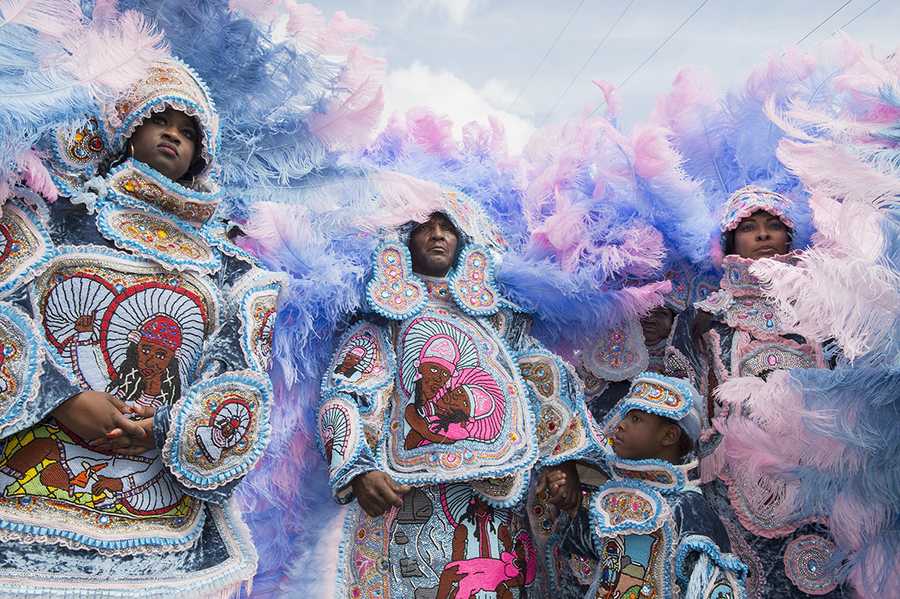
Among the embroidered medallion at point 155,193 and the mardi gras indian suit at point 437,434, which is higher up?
the embroidered medallion at point 155,193

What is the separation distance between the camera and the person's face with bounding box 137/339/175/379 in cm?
239

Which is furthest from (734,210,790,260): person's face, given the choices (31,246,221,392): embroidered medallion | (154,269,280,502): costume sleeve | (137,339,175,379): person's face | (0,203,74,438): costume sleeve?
(0,203,74,438): costume sleeve

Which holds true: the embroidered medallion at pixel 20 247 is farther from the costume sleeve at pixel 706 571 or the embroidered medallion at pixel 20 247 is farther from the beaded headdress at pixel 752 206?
the beaded headdress at pixel 752 206

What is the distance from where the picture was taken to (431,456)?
2975 mm

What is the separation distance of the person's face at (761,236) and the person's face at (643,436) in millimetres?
847

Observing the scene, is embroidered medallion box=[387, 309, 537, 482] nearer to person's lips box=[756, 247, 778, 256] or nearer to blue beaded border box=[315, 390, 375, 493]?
blue beaded border box=[315, 390, 375, 493]

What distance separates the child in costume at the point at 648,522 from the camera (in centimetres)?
282

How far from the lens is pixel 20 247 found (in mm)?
2246

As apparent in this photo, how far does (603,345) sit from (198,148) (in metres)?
1.82

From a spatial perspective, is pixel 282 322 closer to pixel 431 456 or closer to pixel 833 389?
pixel 431 456

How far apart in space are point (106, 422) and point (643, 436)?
1.81m

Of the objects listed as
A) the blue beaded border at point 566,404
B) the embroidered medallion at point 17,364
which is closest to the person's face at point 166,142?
the embroidered medallion at point 17,364

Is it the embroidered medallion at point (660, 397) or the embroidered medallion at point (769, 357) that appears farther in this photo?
the embroidered medallion at point (769, 357)

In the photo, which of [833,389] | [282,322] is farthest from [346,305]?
[833,389]
